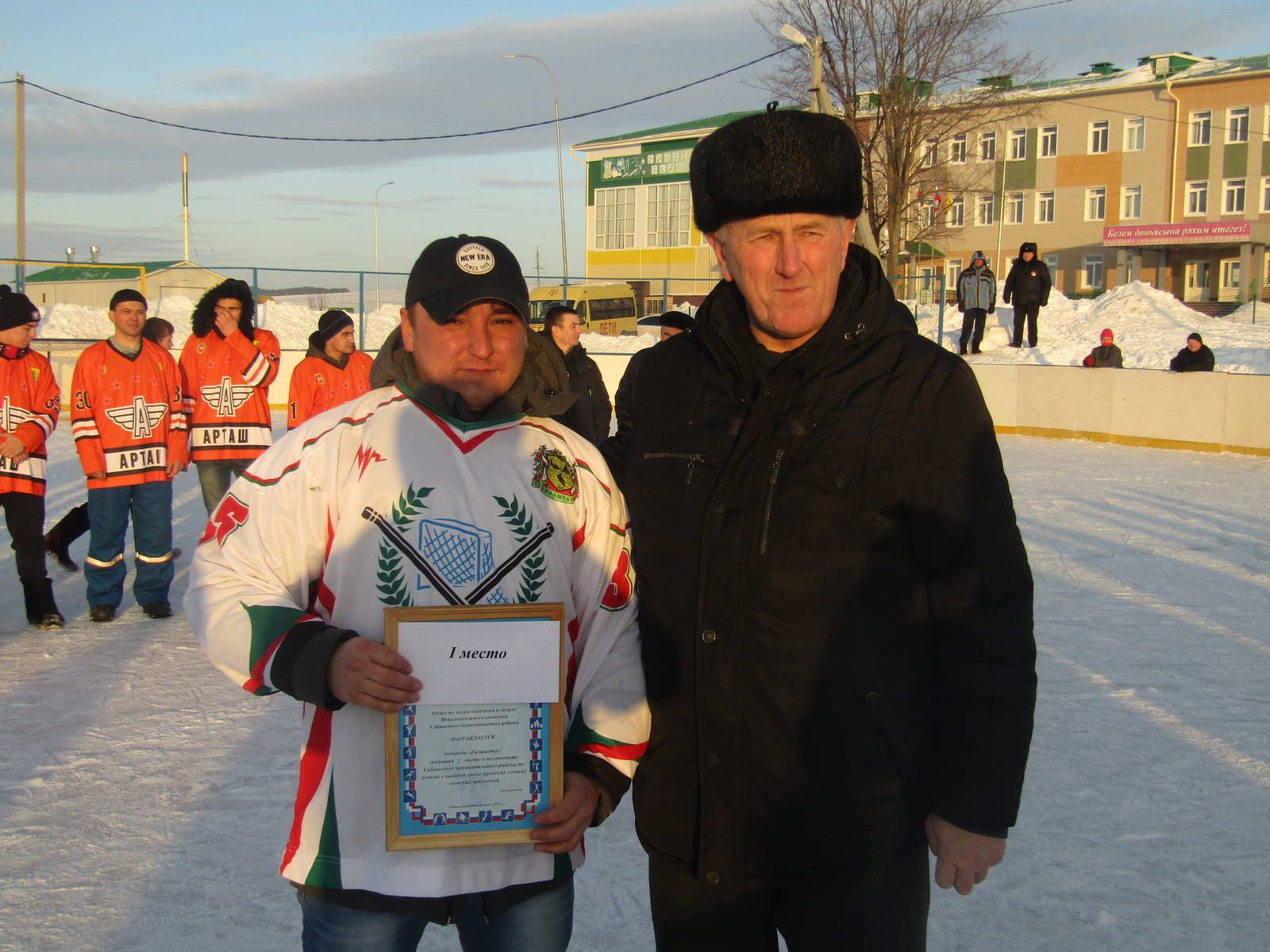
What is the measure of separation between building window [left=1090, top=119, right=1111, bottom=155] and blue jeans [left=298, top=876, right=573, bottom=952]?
49.2 metres

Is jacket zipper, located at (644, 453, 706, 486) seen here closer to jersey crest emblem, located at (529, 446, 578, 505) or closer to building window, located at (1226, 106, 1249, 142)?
jersey crest emblem, located at (529, 446, 578, 505)

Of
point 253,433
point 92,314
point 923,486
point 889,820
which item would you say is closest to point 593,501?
point 923,486

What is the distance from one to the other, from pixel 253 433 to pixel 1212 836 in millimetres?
5610

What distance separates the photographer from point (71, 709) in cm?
482

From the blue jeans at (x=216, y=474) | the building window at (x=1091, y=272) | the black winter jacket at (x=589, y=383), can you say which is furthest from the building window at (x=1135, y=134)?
the blue jeans at (x=216, y=474)

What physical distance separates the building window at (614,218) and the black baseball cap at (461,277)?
51.0 m

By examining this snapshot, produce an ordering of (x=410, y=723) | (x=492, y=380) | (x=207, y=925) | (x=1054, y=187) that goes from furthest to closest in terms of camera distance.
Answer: (x=1054, y=187)
(x=207, y=925)
(x=492, y=380)
(x=410, y=723)

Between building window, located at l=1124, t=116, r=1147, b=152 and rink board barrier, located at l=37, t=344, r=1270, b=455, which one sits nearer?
rink board barrier, located at l=37, t=344, r=1270, b=455

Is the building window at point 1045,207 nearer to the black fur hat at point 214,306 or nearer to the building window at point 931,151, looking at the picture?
the building window at point 931,151

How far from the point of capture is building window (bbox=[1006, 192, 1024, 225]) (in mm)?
47719

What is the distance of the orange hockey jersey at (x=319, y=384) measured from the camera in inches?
284

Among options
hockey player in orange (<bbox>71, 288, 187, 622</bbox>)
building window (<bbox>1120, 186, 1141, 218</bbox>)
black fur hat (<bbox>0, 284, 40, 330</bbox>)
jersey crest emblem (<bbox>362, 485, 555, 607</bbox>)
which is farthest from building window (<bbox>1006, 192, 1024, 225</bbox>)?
jersey crest emblem (<bbox>362, 485, 555, 607</bbox>)

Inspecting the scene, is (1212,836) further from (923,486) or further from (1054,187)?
(1054,187)

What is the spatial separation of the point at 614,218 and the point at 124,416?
4819 cm
